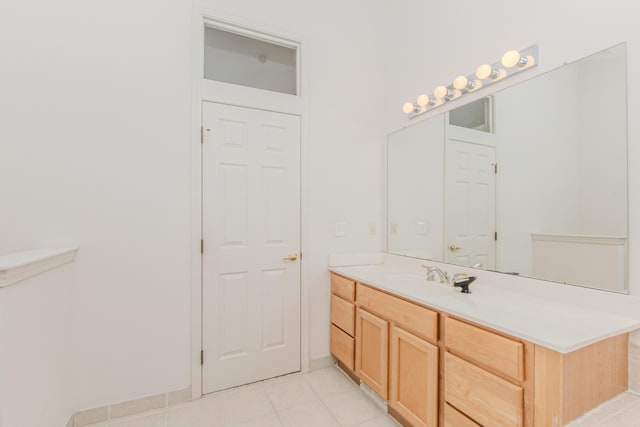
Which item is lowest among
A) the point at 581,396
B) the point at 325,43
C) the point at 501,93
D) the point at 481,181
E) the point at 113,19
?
the point at 581,396

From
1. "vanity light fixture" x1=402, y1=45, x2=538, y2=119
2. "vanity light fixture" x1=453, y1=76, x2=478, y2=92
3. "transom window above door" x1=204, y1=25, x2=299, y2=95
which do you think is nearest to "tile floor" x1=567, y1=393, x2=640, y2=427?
"vanity light fixture" x1=402, y1=45, x2=538, y2=119

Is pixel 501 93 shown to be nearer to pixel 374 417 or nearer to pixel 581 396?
pixel 581 396

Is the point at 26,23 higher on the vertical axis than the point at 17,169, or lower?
higher

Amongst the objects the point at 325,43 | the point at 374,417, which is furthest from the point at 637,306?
the point at 325,43

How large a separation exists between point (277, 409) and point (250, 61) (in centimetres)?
247

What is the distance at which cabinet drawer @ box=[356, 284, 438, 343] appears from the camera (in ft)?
4.83

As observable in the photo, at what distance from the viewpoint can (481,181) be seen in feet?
6.08

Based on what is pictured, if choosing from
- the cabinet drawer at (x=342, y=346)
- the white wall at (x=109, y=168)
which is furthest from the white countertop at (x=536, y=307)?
the white wall at (x=109, y=168)

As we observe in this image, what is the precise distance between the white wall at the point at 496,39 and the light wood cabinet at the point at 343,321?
4.68 ft

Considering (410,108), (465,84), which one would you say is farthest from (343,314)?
(465,84)

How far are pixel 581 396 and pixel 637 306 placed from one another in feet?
1.52

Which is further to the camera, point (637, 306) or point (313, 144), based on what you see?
point (313, 144)

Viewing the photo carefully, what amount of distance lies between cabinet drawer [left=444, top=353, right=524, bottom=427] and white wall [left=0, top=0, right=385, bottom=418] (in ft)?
5.33

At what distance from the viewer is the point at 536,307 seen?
1.37 meters
